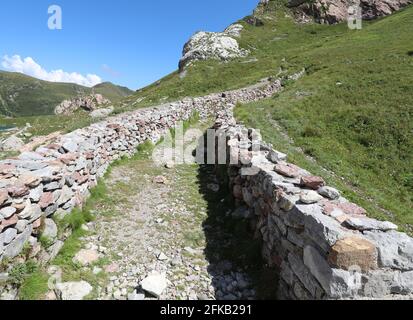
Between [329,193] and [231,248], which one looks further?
[231,248]

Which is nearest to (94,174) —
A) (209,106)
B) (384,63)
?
(209,106)

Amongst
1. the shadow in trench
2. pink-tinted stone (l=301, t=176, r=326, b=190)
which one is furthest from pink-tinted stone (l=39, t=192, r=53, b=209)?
pink-tinted stone (l=301, t=176, r=326, b=190)

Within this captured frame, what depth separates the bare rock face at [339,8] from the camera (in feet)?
252

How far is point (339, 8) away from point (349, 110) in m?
71.2

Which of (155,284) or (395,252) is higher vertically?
(395,252)

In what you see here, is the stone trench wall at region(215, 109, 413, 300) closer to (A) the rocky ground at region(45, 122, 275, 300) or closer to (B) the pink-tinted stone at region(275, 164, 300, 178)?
(B) the pink-tinted stone at region(275, 164, 300, 178)

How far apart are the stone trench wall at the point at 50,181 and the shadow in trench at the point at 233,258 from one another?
3.95 metres

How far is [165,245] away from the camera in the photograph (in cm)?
900

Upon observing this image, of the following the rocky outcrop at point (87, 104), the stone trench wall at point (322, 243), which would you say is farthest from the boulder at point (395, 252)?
the rocky outcrop at point (87, 104)

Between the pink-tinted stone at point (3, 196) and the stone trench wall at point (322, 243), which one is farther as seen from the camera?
the pink-tinted stone at point (3, 196)

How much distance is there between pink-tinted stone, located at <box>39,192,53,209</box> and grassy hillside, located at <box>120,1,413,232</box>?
29.6ft

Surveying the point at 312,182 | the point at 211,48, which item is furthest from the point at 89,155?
the point at 211,48

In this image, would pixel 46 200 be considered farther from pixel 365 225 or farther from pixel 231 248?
pixel 365 225

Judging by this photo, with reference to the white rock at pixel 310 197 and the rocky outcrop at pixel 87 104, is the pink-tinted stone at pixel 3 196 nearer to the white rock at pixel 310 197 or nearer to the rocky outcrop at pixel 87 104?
the white rock at pixel 310 197
